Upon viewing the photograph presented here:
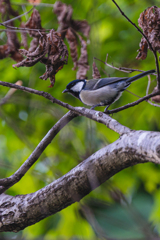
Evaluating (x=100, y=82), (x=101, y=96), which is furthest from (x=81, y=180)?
(x=100, y=82)

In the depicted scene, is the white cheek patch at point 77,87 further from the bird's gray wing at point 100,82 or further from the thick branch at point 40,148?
the thick branch at point 40,148

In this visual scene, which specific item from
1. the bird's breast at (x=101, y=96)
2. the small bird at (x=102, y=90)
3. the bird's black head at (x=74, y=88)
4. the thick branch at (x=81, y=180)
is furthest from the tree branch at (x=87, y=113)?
the bird's black head at (x=74, y=88)

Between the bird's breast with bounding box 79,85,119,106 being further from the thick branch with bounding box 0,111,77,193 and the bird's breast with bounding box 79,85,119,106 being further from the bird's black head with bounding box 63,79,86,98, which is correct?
the thick branch with bounding box 0,111,77,193

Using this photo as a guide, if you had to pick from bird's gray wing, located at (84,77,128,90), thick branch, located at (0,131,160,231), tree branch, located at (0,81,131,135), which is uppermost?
bird's gray wing, located at (84,77,128,90)

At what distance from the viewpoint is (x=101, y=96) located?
2516 mm

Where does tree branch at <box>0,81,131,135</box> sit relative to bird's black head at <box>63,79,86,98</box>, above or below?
below

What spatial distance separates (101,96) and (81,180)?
128 cm

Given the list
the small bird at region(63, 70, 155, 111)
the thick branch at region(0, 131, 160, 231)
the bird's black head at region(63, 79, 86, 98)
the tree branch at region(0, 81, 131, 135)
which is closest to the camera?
the thick branch at region(0, 131, 160, 231)

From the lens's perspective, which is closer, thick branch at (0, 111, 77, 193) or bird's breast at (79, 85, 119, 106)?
thick branch at (0, 111, 77, 193)

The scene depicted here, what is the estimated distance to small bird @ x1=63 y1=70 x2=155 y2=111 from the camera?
2.43 meters

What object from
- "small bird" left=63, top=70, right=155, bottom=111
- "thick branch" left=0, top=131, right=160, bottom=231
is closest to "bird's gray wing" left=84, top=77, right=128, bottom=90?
"small bird" left=63, top=70, right=155, bottom=111

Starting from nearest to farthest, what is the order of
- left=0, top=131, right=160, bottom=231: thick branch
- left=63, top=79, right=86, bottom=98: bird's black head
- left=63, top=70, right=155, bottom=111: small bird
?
left=0, top=131, right=160, bottom=231: thick branch
left=63, top=70, right=155, bottom=111: small bird
left=63, top=79, right=86, bottom=98: bird's black head

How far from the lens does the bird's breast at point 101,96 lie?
2.48 meters

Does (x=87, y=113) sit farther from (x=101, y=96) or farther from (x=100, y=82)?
→ (x=100, y=82)
